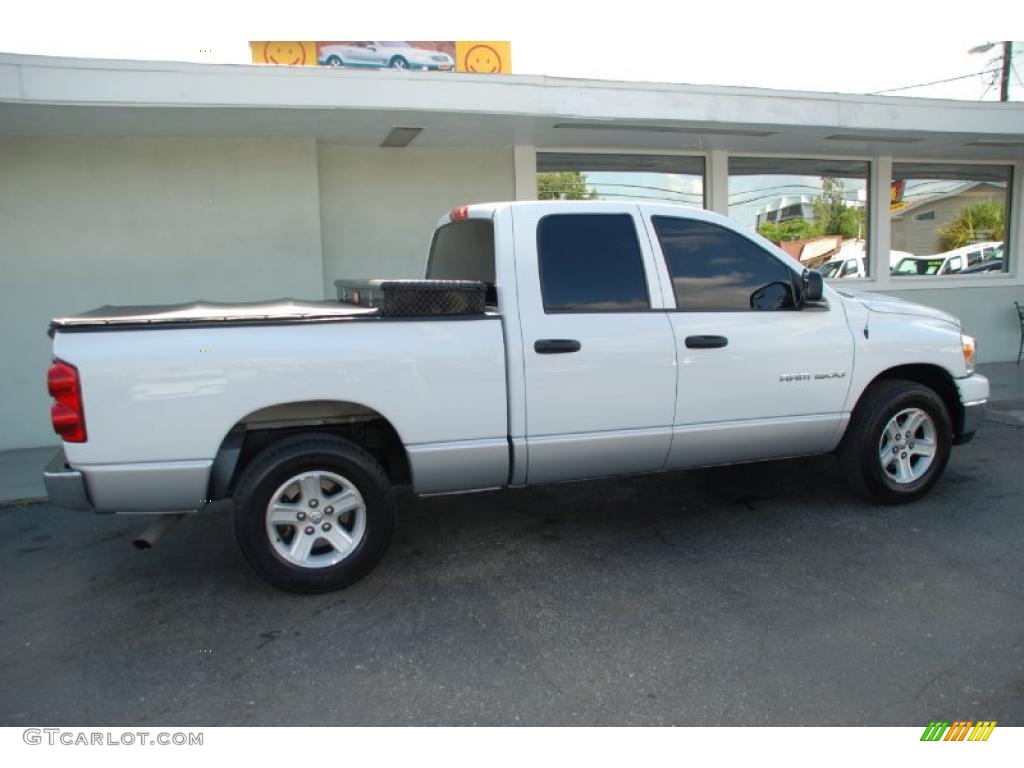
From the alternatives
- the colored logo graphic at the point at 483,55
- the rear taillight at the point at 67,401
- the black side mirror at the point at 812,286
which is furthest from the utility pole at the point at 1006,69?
the rear taillight at the point at 67,401

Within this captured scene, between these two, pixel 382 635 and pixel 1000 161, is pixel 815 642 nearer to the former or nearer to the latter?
pixel 382 635

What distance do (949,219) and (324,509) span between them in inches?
430

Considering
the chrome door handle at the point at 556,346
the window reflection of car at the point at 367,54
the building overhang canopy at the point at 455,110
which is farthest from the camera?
the window reflection of car at the point at 367,54

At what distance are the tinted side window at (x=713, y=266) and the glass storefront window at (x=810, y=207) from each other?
18.2 feet

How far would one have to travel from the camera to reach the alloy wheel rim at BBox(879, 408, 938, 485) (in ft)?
16.5

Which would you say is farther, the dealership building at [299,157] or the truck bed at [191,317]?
the dealership building at [299,157]

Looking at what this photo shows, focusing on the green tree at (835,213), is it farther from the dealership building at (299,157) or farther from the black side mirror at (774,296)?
the black side mirror at (774,296)

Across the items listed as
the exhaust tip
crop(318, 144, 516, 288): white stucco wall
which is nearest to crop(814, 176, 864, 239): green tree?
crop(318, 144, 516, 288): white stucco wall

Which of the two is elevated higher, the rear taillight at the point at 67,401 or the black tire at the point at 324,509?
the rear taillight at the point at 67,401

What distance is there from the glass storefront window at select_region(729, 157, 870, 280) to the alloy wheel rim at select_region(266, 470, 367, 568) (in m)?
7.60

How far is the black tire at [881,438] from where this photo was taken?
16.1 feet

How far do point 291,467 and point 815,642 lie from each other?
8.65 feet

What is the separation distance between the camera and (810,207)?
10.5m

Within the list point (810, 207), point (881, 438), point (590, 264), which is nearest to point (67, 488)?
point (590, 264)
